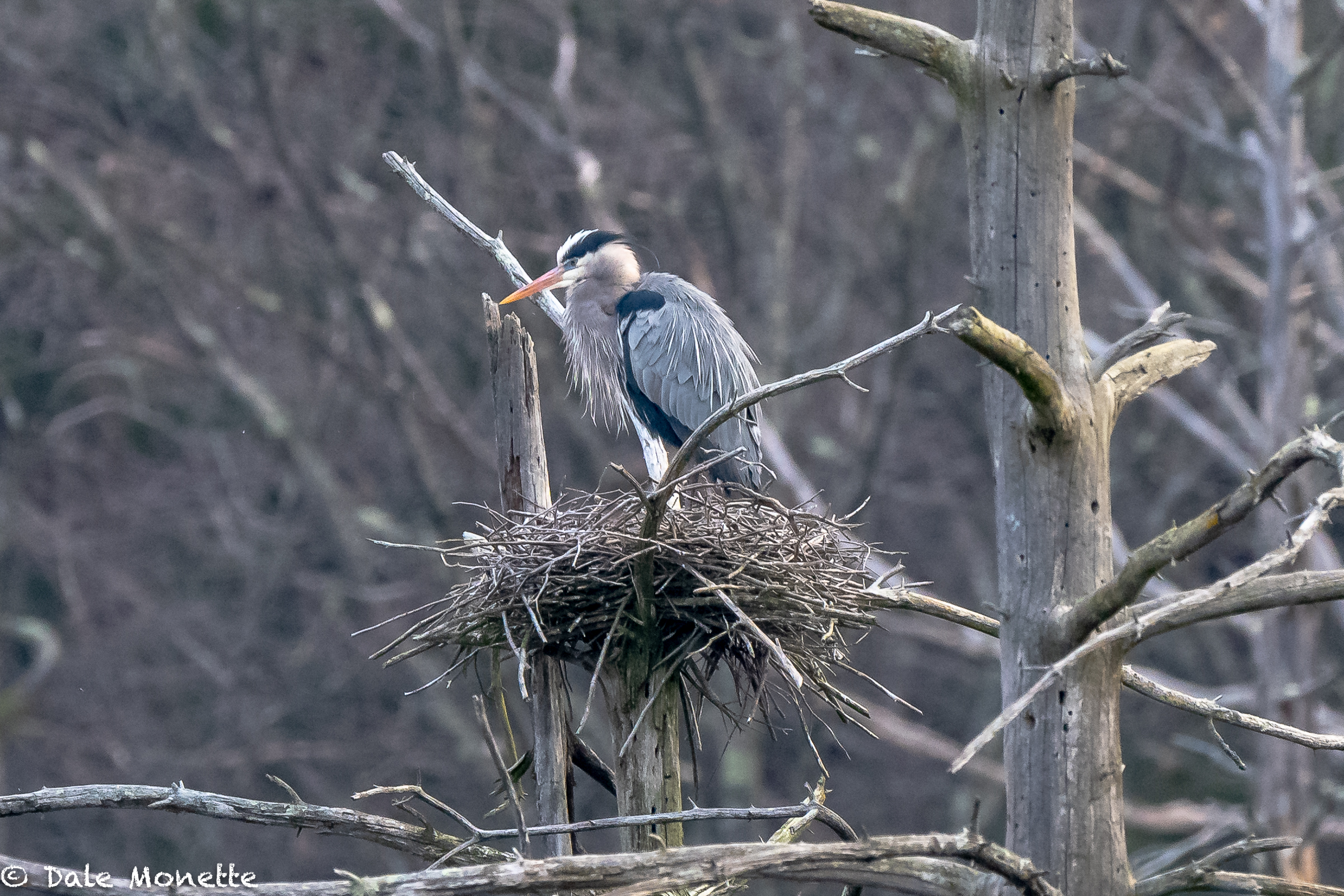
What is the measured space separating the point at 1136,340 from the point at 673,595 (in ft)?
3.87

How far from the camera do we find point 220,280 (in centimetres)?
1172

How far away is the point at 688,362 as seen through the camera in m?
5.06

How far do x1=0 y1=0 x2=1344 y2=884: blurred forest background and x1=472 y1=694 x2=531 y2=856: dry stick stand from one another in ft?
28.2

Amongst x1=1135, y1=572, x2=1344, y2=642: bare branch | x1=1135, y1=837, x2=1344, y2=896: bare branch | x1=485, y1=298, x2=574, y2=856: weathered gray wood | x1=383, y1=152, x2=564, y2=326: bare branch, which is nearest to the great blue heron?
x1=383, y1=152, x2=564, y2=326: bare branch

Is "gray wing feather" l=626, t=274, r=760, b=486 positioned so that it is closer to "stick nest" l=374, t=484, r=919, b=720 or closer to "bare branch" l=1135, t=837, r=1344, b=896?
"stick nest" l=374, t=484, r=919, b=720

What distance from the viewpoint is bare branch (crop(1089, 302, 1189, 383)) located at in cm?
259

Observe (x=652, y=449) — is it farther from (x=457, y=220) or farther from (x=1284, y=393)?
(x=1284, y=393)

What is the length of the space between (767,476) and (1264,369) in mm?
4064

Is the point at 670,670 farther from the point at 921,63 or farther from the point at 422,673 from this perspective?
the point at 422,673

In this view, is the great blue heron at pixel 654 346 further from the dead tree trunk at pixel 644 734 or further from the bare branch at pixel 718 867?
the bare branch at pixel 718 867

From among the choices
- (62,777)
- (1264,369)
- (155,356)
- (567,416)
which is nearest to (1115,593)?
(1264,369)

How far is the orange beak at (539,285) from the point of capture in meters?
4.40

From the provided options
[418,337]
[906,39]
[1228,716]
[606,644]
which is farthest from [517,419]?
[418,337]

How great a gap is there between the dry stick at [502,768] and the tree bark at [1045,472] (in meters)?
1.03
